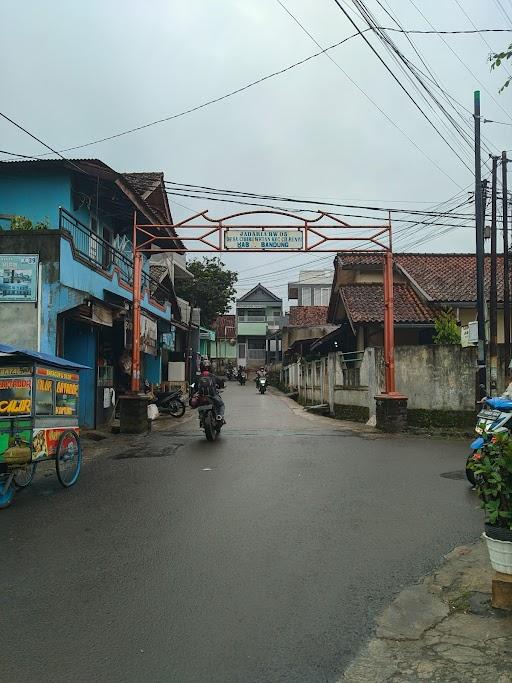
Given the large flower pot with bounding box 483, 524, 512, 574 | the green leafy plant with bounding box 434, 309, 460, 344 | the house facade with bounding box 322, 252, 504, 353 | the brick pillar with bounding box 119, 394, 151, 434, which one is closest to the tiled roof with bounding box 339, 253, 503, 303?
the house facade with bounding box 322, 252, 504, 353

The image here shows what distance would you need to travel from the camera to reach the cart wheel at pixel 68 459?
335 inches

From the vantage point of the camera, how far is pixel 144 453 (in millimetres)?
12398

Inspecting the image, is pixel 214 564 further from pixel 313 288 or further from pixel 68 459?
pixel 313 288

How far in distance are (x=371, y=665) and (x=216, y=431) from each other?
35.9 feet

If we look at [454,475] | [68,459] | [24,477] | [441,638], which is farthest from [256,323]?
[441,638]

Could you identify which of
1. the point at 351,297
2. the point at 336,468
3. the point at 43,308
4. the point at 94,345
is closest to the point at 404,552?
the point at 336,468

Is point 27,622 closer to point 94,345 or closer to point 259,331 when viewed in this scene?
point 94,345

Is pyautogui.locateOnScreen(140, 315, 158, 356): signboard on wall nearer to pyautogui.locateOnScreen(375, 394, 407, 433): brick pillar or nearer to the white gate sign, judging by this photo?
the white gate sign

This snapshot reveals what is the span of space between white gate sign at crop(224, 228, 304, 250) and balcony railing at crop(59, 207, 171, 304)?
3.60 meters

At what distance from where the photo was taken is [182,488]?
8.65 metres

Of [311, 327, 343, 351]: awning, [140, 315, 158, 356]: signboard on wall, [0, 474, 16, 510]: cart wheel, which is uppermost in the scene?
[311, 327, 343, 351]: awning

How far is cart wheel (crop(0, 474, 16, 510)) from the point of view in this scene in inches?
296

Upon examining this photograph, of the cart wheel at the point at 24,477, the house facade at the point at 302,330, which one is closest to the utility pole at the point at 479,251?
the cart wheel at the point at 24,477

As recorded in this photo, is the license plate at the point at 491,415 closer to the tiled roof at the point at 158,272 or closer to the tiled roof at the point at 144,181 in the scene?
the tiled roof at the point at 144,181
